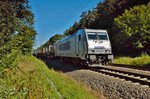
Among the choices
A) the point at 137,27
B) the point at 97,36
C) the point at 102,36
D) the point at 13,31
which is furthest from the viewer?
the point at 137,27

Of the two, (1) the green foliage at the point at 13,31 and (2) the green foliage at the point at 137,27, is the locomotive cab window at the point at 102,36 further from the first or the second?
(2) the green foliage at the point at 137,27

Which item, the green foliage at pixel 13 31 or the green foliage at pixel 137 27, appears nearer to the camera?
the green foliage at pixel 13 31

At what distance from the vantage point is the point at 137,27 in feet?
114

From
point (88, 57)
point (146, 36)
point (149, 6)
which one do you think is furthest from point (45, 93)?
point (149, 6)

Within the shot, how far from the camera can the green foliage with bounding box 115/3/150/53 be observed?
1358 inches

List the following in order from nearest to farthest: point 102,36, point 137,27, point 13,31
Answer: point 13,31 → point 102,36 → point 137,27

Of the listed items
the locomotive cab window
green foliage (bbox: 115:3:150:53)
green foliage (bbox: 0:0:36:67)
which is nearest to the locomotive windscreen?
the locomotive cab window

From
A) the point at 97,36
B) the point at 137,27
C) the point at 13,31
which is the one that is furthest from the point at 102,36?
the point at 137,27

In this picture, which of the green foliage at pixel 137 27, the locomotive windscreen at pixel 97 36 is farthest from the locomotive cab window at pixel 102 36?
the green foliage at pixel 137 27

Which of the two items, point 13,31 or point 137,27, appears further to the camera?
point 137,27

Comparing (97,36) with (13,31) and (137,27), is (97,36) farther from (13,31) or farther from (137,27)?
(137,27)

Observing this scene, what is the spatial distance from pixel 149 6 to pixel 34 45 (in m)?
14.2

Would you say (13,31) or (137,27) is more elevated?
(137,27)

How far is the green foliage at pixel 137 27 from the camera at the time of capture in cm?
3450
